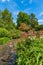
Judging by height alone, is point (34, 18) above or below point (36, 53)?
above

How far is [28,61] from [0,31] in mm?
43862

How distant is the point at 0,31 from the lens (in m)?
56.8

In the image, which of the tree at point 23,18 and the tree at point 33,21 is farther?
the tree at point 23,18

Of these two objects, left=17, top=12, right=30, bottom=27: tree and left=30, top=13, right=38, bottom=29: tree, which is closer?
left=30, top=13, right=38, bottom=29: tree

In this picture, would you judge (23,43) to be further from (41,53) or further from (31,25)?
(31,25)

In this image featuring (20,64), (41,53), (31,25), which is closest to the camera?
(41,53)

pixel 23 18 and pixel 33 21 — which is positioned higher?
pixel 23 18

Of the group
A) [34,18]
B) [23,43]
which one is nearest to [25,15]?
[34,18]

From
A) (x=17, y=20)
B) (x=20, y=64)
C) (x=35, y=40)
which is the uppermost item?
(x=17, y=20)

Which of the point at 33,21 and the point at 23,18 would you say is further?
the point at 23,18

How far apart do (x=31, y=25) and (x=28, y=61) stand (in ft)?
239

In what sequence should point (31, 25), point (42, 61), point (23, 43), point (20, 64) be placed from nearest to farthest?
point (42, 61) < point (20, 64) < point (23, 43) < point (31, 25)

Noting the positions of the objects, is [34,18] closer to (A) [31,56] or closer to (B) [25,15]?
→ (B) [25,15]

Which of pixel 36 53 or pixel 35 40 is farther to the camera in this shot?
pixel 35 40
